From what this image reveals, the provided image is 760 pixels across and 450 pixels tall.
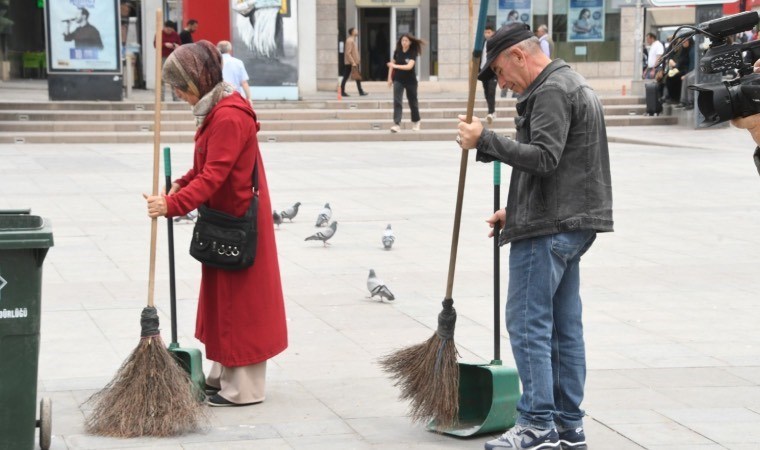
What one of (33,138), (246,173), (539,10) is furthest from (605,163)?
(539,10)

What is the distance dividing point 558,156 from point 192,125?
17845 millimetres

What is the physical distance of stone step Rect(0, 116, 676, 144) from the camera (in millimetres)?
20688

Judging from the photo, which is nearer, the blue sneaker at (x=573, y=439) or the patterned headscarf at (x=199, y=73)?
the blue sneaker at (x=573, y=439)

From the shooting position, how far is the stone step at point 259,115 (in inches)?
863

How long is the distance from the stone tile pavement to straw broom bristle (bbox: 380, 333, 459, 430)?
11cm

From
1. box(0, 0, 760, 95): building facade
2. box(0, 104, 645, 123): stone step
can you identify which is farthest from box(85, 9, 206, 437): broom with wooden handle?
box(0, 0, 760, 95): building facade

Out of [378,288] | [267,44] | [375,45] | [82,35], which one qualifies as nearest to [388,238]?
[378,288]

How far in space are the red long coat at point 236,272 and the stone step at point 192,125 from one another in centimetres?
1584

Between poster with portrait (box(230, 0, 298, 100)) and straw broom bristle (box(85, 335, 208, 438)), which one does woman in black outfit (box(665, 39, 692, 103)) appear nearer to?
poster with portrait (box(230, 0, 298, 100))

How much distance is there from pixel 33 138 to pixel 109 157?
10.2 feet

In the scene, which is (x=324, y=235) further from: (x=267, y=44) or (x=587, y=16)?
(x=587, y=16)

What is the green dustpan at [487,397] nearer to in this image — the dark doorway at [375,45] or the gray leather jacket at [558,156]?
the gray leather jacket at [558,156]

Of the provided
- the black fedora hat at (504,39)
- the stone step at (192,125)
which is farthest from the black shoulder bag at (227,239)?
the stone step at (192,125)

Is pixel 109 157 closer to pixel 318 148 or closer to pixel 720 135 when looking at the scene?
pixel 318 148
